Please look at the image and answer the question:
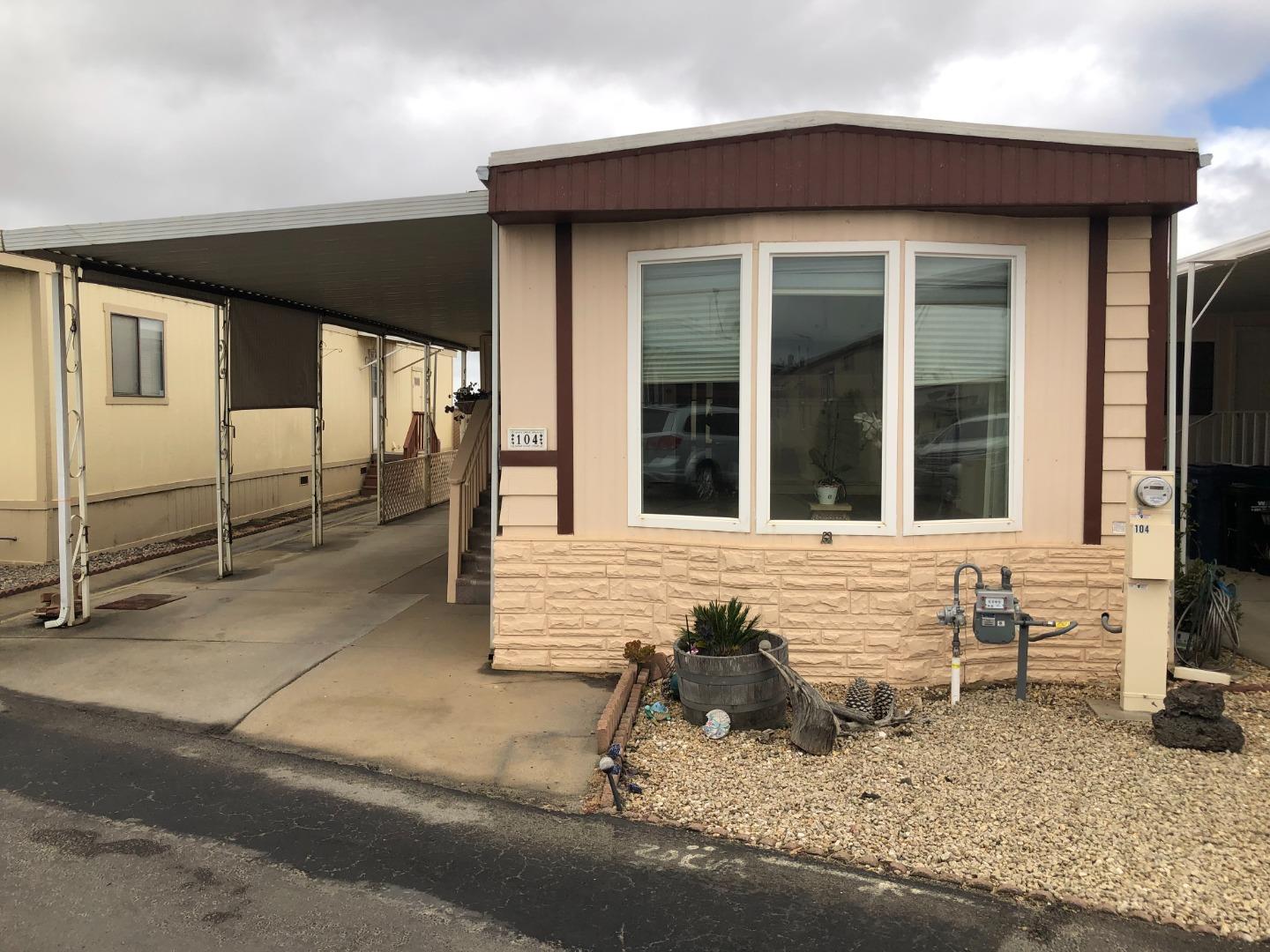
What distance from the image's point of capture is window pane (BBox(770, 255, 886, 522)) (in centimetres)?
553

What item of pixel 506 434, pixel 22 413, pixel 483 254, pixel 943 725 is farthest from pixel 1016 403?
pixel 22 413

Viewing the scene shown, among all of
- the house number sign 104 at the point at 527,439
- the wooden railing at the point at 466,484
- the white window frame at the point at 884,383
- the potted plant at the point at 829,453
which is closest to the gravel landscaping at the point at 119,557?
the wooden railing at the point at 466,484

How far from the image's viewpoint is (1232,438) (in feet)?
32.8

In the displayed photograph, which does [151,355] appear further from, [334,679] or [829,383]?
[829,383]

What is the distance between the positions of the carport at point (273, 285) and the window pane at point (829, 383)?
6.22 ft

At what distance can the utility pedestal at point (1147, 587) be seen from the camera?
4.96m

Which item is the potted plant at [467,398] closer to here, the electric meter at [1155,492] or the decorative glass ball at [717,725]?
the decorative glass ball at [717,725]

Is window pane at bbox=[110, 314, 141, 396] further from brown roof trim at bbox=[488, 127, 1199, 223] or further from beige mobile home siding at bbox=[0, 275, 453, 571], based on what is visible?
brown roof trim at bbox=[488, 127, 1199, 223]

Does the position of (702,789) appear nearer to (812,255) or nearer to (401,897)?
(401,897)

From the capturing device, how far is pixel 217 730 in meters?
4.98

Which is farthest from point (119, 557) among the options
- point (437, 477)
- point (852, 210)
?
point (852, 210)

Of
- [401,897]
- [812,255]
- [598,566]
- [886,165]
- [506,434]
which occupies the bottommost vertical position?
[401,897]

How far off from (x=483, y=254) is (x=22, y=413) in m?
6.12

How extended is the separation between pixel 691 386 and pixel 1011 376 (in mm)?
A: 1974
